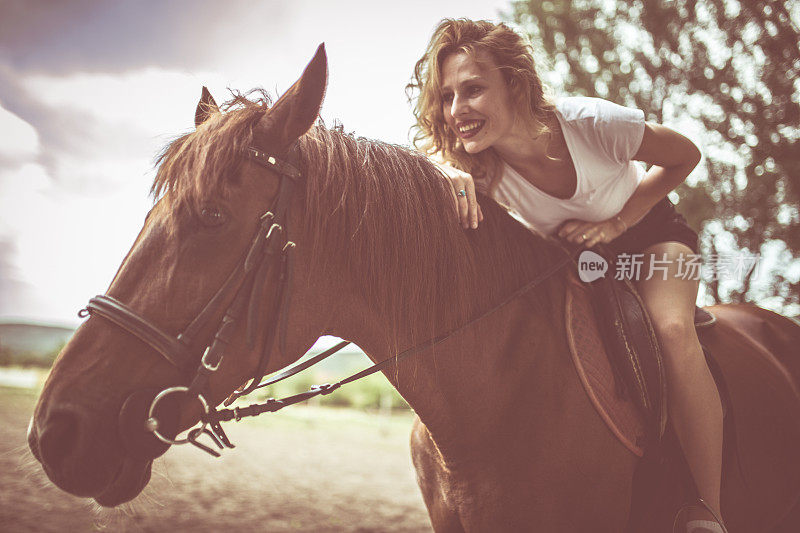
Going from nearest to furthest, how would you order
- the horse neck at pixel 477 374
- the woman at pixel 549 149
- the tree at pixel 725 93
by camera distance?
1. the horse neck at pixel 477 374
2. the woman at pixel 549 149
3. the tree at pixel 725 93

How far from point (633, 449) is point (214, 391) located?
A: 162 cm

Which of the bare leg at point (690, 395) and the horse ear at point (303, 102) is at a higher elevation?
the horse ear at point (303, 102)

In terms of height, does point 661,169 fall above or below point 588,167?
above

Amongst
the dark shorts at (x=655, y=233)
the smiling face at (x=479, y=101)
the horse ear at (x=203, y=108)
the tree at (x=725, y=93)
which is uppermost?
the tree at (x=725, y=93)

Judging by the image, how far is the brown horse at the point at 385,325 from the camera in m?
1.45

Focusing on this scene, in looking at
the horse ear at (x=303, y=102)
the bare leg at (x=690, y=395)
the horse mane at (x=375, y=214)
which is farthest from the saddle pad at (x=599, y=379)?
the horse ear at (x=303, y=102)

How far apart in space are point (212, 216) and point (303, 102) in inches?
17.9

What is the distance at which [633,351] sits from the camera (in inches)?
82.9

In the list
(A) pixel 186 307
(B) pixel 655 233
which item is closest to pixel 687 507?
(B) pixel 655 233

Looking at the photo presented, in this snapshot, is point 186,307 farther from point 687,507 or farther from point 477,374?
point 687,507

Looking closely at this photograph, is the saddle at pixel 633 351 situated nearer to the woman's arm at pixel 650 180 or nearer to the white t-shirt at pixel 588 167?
the woman's arm at pixel 650 180

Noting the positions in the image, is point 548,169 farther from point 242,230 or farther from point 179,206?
point 179,206

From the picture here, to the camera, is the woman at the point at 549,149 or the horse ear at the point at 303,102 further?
the woman at the point at 549,149

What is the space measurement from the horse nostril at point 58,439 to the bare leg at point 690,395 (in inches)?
86.8
